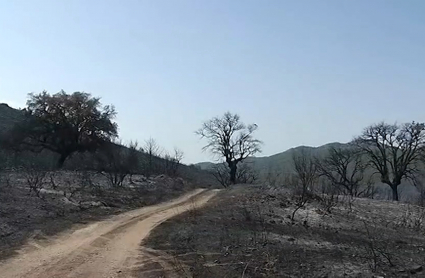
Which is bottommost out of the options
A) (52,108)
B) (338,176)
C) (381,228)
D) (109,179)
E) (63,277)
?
(63,277)

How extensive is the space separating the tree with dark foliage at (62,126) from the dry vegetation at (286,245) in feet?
114

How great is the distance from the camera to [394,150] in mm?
59094

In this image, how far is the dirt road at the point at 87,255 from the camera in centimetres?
1126

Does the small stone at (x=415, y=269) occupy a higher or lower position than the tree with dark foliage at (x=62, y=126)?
lower

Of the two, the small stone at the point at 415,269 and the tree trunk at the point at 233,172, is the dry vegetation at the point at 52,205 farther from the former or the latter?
the tree trunk at the point at 233,172

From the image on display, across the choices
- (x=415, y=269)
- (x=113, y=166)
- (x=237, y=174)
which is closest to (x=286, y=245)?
(x=415, y=269)

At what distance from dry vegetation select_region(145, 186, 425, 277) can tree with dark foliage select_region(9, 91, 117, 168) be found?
34.8 metres

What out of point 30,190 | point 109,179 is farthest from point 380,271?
point 109,179

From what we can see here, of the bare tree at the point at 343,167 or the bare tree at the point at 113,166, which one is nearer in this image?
the bare tree at the point at 113,166

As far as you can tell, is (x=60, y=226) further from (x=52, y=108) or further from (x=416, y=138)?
(x=416, y=138)

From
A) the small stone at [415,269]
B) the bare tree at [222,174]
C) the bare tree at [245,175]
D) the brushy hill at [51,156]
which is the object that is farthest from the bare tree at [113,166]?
the small stone at [415,269]

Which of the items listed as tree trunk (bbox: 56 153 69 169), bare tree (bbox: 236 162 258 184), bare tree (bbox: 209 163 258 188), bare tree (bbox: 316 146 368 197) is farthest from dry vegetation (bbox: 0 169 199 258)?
bare tree (bbox: 236 162 258 184)

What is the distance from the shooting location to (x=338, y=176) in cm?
7000

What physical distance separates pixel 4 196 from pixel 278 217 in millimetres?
11708
